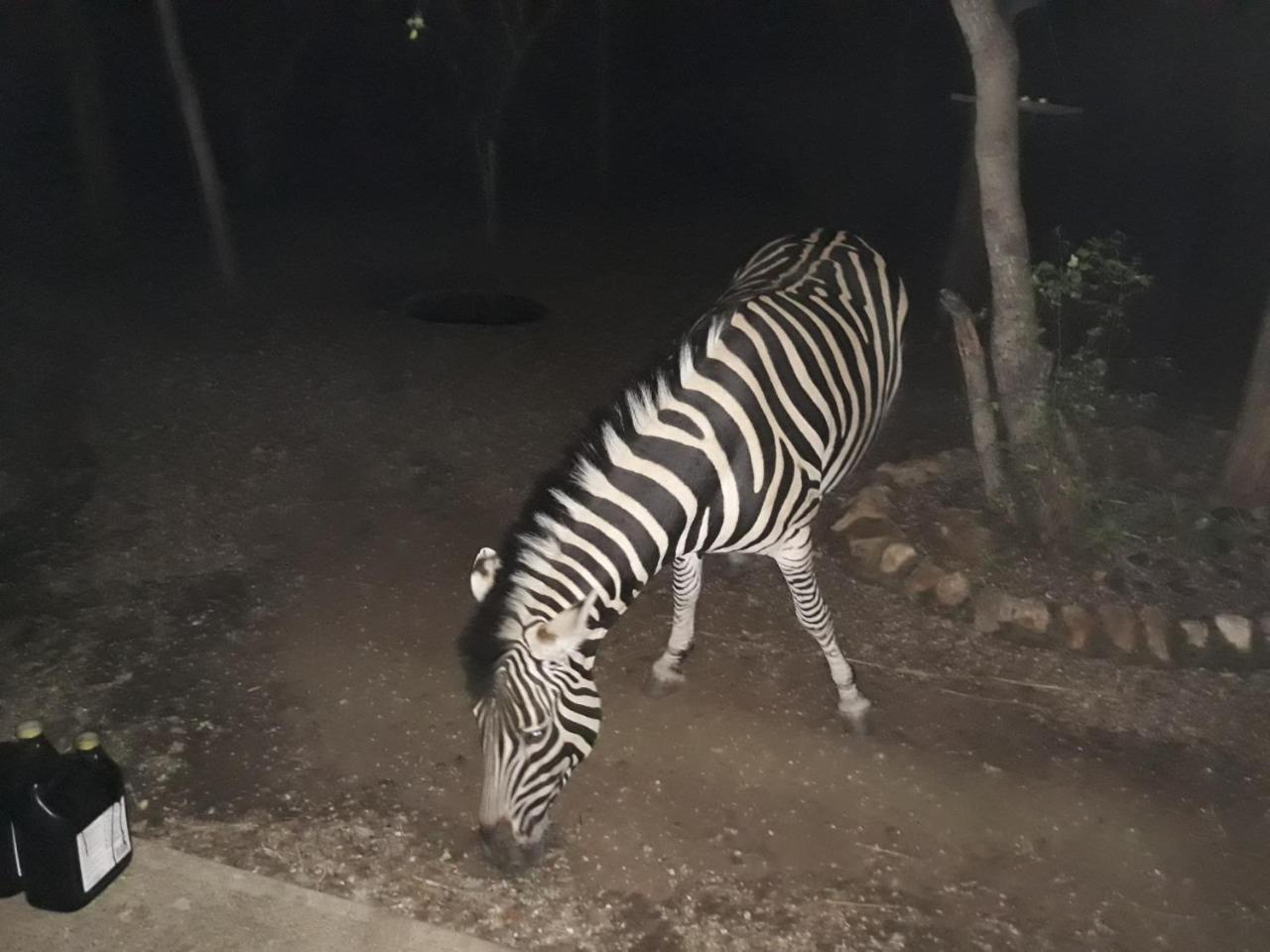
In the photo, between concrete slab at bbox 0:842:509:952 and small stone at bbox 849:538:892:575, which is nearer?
concrete slab at bbox 0:842:509:952

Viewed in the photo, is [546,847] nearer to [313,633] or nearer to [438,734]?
[438,734]

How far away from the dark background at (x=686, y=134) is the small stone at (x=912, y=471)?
264cm

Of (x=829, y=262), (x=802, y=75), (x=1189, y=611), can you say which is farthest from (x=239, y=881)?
(x=802, y=75)

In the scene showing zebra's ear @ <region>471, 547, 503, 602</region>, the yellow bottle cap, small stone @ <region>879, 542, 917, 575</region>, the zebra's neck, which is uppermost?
the zebra's neck

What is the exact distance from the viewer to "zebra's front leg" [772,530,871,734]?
363 cm

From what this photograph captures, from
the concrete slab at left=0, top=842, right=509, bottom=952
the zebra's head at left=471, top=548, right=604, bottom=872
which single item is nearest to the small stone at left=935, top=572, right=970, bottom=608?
the zebra's head at left=471, top=548, right=604, bottom=872

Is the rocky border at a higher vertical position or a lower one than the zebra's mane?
lower

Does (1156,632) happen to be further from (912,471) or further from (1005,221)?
(1005,221)

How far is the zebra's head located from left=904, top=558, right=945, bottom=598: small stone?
7.78 ft

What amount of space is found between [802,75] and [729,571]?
619 inches

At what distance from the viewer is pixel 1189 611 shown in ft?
14.6

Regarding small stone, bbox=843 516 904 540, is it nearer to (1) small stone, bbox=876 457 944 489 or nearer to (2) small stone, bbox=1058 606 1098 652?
(1) small stone, bbox=876 457 944 489

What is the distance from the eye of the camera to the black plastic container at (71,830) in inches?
112

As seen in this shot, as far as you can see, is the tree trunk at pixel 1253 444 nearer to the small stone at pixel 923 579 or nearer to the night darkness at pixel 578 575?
the night darkness at pixel 578 575
